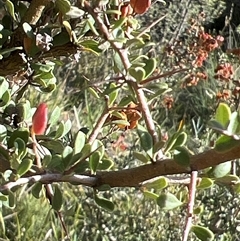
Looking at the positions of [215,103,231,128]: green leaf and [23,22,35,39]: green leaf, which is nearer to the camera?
[215,103,231,128]: green leaf

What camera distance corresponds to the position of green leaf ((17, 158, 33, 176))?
0.58 metres

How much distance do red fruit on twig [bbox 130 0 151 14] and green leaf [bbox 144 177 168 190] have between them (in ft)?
0.64

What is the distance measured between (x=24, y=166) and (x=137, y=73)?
138mm

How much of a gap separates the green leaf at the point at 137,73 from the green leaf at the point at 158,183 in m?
0.10

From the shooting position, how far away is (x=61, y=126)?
72 cm

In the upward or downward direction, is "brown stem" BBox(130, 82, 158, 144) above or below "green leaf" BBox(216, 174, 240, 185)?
above

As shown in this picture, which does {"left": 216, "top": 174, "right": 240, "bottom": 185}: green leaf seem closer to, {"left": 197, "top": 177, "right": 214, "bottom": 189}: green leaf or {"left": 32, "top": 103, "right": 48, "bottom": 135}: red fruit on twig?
{"left": 197, "top": 177, "right": 214, "bottom": 189}: green leaf

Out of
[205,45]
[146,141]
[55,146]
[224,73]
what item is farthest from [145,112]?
[205,45]

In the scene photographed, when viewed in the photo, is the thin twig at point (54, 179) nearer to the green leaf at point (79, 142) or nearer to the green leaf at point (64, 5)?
the green leaf at point (79, 142)

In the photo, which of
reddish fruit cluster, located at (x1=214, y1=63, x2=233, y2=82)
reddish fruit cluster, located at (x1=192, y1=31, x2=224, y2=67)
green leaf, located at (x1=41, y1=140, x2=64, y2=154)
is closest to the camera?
green leaf, located at (x1=41, y1=140, x2=64, y2=154)

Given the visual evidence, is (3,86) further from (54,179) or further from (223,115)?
(223,115)

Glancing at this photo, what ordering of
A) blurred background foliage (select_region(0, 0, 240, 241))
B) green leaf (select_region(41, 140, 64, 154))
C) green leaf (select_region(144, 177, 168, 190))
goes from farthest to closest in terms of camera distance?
blurred background foliage (select_region(0, 0, 240, 241))
green leaf (select_region(41, 140, 64, 154))
green leaf (select_region(144, 177, 168, 190))

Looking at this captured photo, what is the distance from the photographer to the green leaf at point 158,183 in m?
0.56

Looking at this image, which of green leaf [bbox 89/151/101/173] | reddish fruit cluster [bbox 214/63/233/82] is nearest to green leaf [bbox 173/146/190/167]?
green leaf [bbox 89/151/101/173]
